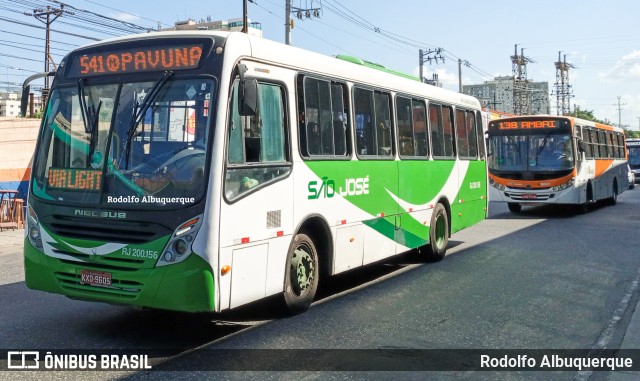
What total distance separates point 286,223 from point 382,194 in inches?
106

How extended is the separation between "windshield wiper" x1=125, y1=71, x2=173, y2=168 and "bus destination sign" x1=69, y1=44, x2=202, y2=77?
5.5 inches

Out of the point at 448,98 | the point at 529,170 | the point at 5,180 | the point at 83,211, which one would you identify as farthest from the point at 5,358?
the point at 529,170

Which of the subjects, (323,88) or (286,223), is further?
(323,88)

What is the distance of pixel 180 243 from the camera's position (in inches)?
236

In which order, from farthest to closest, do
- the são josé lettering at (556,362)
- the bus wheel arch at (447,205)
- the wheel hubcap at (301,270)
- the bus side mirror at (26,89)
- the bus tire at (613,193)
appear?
the bus tire at (613,193)
the bus wheel arch at (447,205)
the wheel hubcap at (301,270)
the bus side mirror at (26,89)
the são josé lettering at (556,362)

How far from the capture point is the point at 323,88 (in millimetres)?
8297

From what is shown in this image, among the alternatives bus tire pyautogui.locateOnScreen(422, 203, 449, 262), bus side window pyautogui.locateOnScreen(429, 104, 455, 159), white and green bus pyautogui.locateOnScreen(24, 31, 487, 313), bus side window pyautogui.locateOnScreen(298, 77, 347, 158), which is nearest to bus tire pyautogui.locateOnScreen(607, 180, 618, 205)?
bus side window pyautogui.locateOnScreen(429, 104, 455, 159)

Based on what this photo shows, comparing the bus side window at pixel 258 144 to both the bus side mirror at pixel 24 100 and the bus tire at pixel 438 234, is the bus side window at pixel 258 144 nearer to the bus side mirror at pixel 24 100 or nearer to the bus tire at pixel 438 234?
the bus side mirror at pixel 24 100

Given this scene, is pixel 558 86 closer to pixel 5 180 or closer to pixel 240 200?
pixel 5 180

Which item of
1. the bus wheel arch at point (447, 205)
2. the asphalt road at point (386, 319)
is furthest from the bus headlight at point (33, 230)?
the bus wheel arch at point (447, 205)

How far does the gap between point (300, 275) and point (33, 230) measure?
9.41ft

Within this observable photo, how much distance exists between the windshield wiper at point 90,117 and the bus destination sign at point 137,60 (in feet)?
0.86

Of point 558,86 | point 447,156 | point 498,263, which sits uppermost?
point 558,86

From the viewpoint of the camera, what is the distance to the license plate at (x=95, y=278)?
6.21m
